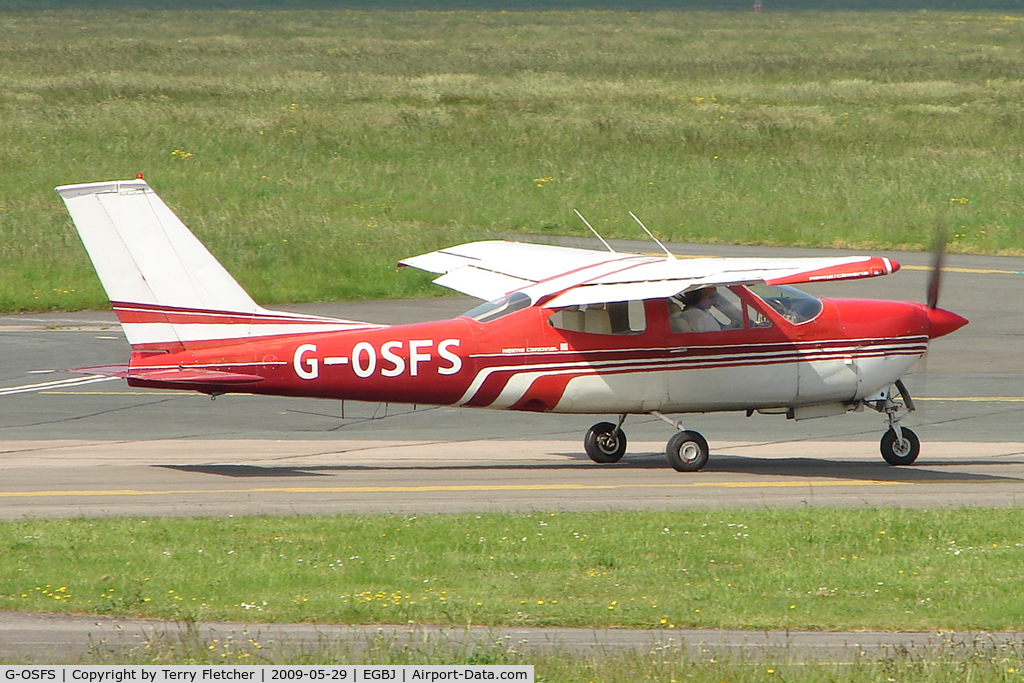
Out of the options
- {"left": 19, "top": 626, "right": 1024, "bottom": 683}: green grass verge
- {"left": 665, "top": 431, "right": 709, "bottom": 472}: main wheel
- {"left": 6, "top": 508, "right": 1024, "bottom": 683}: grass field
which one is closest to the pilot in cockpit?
{"left": 665, "top": 431, "right": 709, "bottom": 472}: main wheel

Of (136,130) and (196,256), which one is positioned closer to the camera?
(196,256)

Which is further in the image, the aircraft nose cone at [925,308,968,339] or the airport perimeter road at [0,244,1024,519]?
the aircraft nose cone at [925,308,968,339]

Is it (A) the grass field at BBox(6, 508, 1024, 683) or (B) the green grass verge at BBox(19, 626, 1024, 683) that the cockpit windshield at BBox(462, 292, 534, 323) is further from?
(B) the green grass verge at BBox(19, 626, 1024, 683)

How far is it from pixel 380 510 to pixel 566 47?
269 ft

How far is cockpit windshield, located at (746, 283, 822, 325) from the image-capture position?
55.7 feet

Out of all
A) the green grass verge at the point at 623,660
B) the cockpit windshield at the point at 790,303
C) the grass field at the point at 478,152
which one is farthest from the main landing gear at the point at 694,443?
the grass field at the point at 478,152

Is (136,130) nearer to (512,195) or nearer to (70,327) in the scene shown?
(512,195)

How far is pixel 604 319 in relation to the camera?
54.7 ft

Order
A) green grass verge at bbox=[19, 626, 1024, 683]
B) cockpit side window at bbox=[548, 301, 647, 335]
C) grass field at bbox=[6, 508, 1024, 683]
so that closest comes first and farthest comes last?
green grass verge at bbox=[19, 626, 1024, 683] → grass field at bbox=[6, 508, 1024, 683] → cockpit side window at bbox=[548, 301, 647, 335]

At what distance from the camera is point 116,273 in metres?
15.3

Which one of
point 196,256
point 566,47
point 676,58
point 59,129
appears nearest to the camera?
point 196,256

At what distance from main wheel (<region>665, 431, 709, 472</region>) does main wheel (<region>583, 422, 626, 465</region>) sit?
0.96 meters

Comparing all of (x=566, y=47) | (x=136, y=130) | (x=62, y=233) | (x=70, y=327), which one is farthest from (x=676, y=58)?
(x=70, y=327)

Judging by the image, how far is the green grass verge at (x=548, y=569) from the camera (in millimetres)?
10555
